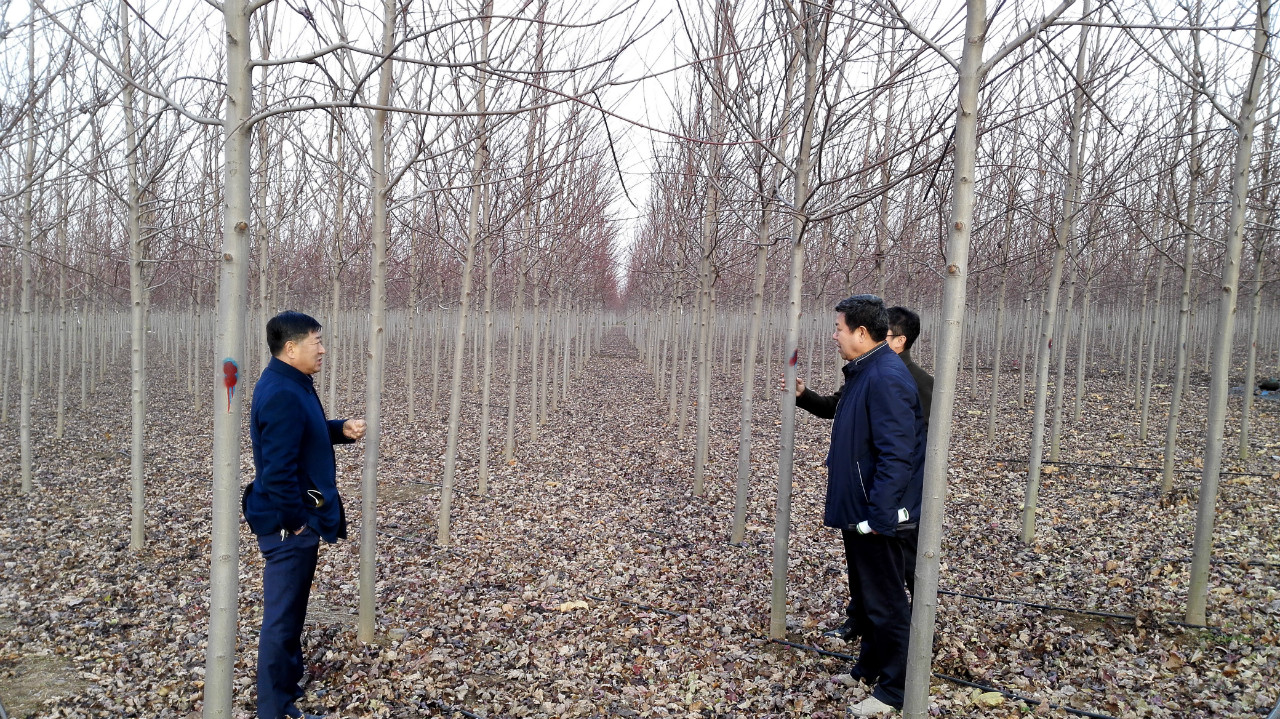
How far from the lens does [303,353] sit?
9.86ft

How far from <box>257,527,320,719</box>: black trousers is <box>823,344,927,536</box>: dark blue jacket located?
95.4 inches

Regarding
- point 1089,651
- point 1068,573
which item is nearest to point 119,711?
point 1089,651

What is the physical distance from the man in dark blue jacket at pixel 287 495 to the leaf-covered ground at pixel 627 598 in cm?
Answer: 45

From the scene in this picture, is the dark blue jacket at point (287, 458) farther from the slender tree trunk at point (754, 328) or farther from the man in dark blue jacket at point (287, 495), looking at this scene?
the slender tree trunk at point (754, 328)

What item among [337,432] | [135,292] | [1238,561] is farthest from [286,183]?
[1238,561]

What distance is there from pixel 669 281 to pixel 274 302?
829cm

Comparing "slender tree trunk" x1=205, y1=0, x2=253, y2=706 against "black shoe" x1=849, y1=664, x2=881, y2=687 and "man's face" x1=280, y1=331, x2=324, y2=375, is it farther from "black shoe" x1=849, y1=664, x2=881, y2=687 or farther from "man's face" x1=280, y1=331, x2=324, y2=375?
"black shoe" x1=849, y1=664, x2=881, y2=687

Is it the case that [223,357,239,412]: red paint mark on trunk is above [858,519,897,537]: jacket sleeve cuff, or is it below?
above

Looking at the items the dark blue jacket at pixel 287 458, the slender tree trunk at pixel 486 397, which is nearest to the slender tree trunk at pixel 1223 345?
the dark blue jacket at pixel 287 458

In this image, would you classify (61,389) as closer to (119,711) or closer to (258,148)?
(258,148)

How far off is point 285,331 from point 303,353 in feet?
0.41

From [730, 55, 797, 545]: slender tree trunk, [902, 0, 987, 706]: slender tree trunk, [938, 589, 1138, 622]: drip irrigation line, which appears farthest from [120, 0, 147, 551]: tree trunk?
[938, 589, 1138, 622]: drip irrigation line

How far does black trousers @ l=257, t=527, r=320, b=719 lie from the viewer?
9.66 ft

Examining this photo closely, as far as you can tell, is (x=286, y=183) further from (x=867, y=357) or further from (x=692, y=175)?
(x=867, y=357)
